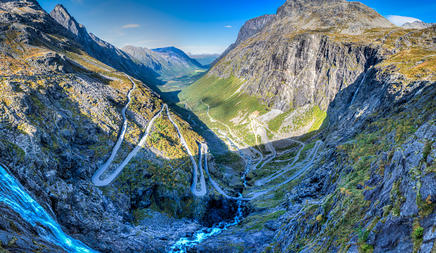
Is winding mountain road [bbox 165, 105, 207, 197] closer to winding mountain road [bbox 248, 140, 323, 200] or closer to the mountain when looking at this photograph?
the mountain

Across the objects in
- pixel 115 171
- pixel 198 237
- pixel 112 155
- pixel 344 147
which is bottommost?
pixel 198 237

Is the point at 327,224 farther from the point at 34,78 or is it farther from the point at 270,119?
the point at 270,119

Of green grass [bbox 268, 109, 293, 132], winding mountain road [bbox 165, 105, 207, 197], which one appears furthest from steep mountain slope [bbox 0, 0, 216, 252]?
green grass [bbox 268, 109, 293, 132]

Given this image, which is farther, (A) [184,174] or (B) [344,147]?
(A) [184,174]

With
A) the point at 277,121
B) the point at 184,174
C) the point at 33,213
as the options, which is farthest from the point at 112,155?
the point at 277,121

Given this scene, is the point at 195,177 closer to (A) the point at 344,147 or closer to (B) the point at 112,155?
(B) the point at 112,155
